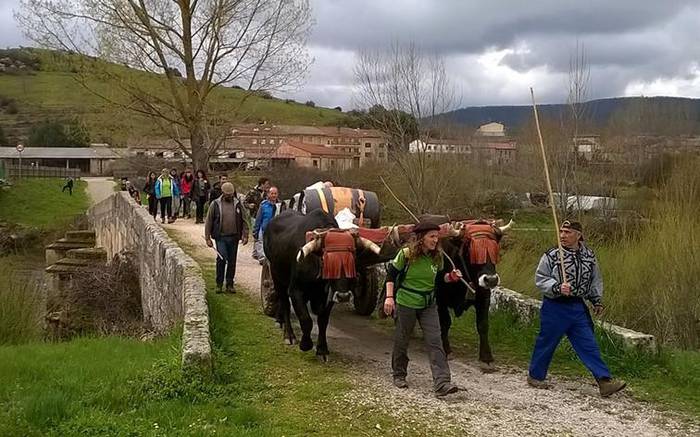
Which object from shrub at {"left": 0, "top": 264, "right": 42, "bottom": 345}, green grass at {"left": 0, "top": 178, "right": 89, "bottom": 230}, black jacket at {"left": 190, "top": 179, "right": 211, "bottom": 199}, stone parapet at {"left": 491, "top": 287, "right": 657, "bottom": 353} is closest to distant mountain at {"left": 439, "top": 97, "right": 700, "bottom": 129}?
black jacket at {"left": 190, "top": 179, "right": 211, "bottom": 199}

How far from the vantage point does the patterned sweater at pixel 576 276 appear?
26.5 ft

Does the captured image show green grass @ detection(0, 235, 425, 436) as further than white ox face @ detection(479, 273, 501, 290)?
No

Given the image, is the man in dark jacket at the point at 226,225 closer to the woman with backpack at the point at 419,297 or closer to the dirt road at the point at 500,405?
the dirt road at the point at 500,405

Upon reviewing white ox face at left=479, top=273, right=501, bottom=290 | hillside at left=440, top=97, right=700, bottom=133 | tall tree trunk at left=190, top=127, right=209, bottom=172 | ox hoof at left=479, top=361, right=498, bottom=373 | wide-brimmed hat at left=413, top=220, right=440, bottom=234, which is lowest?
ox hoof at left=479, top=361, right=498, bottom=373

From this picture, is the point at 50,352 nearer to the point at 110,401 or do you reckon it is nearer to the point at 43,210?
the point at 110,401

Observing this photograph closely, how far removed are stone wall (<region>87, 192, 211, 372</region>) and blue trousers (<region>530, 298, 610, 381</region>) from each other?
3471 mm

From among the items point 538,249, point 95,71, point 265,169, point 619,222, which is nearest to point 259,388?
point 538,249

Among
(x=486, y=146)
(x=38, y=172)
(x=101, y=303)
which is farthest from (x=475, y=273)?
(x=38, y=172)

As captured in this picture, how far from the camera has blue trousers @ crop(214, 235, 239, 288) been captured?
1339cm

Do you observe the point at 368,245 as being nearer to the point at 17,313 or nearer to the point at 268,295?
the point at 268,295

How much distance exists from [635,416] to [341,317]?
5.53 m

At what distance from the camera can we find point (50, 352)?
431 inches

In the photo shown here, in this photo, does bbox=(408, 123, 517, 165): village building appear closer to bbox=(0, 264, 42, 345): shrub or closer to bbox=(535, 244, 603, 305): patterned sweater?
bbox=(0, 264, 42, 345): shrub

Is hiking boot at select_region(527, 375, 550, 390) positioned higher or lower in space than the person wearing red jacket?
lower
